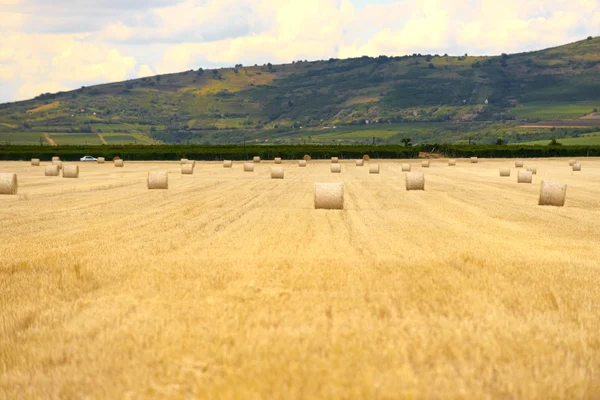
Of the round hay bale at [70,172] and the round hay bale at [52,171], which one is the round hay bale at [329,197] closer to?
the round hay bale at [70,172]

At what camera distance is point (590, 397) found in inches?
313

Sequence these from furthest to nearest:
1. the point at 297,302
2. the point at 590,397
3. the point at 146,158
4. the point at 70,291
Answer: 1. the point at 146,158
2. the point at 70,291
3. the point at 297,302
4. the point at 590,397

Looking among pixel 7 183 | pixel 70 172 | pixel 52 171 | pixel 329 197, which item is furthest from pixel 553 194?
pixel 52 171

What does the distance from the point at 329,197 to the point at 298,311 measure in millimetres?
17269

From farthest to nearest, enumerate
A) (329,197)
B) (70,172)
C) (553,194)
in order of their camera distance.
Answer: (70,172) < (553,194) < (329,197)

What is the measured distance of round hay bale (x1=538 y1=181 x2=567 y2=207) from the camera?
101 ft

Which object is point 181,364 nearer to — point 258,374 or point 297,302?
point 258,374

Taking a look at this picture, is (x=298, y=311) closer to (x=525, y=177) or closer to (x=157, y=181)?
(x=157, y=181)

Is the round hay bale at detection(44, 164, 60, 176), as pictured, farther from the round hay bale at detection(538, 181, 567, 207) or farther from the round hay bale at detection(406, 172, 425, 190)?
the round hay bale at detection(538, 181, 567, 207)

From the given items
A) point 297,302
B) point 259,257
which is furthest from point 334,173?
point 297,302

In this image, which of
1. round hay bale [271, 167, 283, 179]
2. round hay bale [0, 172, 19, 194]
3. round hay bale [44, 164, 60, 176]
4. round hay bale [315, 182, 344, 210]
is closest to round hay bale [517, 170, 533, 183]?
round hay bale [271, 167, 283, 179]

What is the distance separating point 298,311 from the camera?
36.6ft

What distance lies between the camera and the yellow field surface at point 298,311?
8.34 metres

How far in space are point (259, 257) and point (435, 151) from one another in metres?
109
